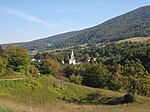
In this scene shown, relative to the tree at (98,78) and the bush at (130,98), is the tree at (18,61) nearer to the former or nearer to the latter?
the tree at (98,78)

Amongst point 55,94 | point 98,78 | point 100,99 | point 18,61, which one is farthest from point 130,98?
point 18,61

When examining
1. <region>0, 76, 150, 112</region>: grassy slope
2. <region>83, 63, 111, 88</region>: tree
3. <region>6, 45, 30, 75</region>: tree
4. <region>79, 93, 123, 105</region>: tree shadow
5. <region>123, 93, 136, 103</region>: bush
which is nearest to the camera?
<region>0, 76, 150, 112</region>: grassy slope

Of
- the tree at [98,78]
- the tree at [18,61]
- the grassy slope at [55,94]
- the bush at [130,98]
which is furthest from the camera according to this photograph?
the tree at [18,61]

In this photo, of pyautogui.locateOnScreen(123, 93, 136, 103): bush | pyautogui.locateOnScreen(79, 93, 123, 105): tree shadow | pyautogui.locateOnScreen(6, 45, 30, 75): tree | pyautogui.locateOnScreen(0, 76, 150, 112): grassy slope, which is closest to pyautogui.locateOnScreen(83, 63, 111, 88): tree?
pyautogui.locateOnScreen(0, 76, 150, 112): grassy slope

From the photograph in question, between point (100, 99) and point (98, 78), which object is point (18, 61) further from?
point (100, 99)

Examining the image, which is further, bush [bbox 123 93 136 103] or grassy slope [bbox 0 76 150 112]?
bush [bbox 123 93 136 103]

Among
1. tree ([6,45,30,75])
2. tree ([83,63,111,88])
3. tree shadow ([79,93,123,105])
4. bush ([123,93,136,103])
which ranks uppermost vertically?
tree ([6,45,30,75])

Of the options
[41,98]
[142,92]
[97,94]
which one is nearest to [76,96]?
[97,94]

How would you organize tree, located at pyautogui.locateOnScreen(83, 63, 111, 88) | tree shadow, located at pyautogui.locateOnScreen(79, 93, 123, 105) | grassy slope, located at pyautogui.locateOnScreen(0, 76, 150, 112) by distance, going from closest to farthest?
1. grassy slope, located at pyautogui.locateOnScreen(0, 76, 150, 112)
2. tree shadow, located at pyautogui.locateOnScreen(79, 93, 123, 105)
3. tree, located at pyautogui.locateOnScreen(83, 63, 111, 88)

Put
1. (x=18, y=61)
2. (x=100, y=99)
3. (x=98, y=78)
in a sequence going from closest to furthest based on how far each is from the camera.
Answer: (x=100, y=99)
(x=98, y=78)
(x=18, y=61)

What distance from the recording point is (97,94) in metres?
43.9

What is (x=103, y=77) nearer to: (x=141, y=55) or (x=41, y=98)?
(x=41, y=98)

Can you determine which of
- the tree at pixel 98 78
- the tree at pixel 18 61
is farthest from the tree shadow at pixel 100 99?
the tree at pixel 18 61

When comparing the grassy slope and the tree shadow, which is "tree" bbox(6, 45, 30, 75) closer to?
the grassy slope
